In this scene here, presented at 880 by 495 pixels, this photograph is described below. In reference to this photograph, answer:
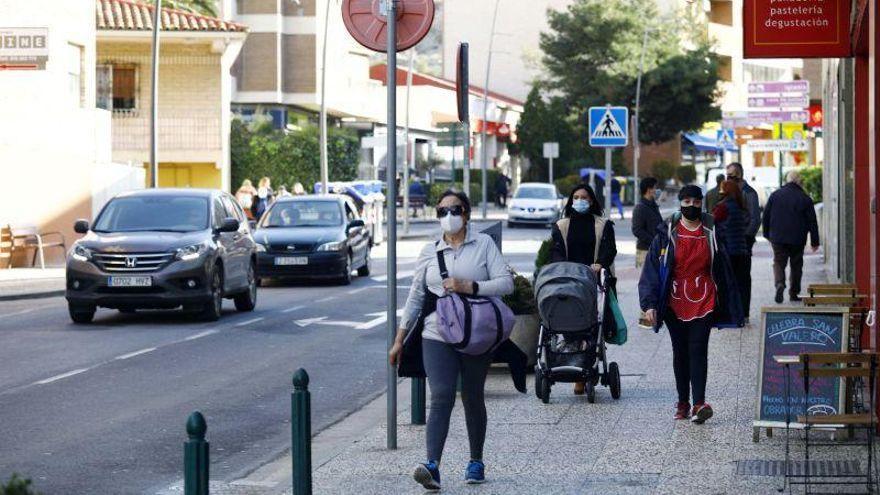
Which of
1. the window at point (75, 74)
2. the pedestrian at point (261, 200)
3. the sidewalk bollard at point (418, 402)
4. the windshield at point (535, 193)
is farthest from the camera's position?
the windshield at point (535, 193)

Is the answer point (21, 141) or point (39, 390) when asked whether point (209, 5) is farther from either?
point (39, 390)

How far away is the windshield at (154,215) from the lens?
22234mm

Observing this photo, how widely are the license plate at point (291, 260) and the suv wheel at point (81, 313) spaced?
24.7ft

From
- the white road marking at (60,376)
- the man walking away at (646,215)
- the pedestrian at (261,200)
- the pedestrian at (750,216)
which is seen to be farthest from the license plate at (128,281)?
the pedestrian at (261,200)

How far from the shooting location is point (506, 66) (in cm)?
11138

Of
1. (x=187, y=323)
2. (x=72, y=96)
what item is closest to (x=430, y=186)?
(x=72, y=96)

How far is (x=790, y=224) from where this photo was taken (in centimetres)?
2302

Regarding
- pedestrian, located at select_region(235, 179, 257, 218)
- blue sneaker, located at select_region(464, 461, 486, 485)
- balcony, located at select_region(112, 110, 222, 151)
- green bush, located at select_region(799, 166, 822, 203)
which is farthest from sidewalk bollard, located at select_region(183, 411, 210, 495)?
balcony, located at select_region(112, 110, 222, 151)

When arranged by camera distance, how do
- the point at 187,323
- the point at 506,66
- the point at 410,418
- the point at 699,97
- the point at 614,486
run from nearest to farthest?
the point at 614,486, the point at 410,418, the point at 187,323, the point at 699,97, the point at 506,66

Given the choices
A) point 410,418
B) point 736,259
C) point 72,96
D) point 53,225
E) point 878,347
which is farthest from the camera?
point 72,96

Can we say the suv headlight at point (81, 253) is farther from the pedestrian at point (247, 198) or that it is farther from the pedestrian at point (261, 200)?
the pedestrian at point (261, 200)

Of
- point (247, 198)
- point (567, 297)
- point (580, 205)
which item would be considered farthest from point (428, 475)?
point (247, 198)

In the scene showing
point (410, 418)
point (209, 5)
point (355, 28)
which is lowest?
point (410, 418)

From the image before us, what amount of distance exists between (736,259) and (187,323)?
22.9 feet
